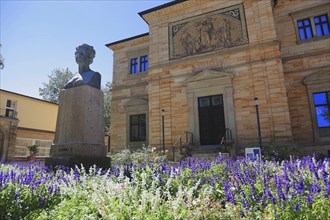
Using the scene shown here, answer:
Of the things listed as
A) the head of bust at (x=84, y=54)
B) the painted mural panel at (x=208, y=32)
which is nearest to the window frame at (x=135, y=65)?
the painted mural panel at (x=208, y=32)

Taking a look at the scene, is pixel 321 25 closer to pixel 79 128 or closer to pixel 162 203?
pixel 79 128

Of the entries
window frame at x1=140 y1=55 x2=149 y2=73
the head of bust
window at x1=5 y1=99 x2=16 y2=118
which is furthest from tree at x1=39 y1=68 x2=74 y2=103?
the head of bust

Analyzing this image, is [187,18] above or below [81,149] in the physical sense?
above

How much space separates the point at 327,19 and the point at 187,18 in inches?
377

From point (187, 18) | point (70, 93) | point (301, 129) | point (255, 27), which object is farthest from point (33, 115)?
point (301, 129)

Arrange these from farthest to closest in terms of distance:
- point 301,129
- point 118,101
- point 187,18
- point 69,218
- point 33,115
A: point 33,115, point 118,101, point 187,18, point 301,129, point 69,218

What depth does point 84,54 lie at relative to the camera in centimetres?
813

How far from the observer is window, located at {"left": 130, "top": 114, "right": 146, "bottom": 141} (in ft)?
62.6

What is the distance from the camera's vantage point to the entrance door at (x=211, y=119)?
15.0 metres

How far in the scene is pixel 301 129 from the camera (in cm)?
1441

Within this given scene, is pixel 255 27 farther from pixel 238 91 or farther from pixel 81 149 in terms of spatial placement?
pixel 81 149

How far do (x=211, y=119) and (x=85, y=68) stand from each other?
972 centimetres

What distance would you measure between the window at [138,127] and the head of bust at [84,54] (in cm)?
1145

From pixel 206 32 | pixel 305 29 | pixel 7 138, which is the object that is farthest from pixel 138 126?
pixel 305 29
